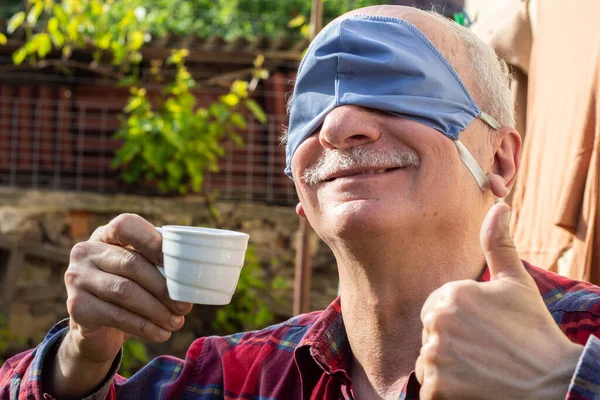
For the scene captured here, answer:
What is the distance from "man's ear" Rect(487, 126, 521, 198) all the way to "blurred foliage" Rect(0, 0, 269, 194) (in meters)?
4.64

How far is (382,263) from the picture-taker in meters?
1.78

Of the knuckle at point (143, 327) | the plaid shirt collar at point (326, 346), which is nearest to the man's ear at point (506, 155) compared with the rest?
the plaid shirt collar at point (326, 346)

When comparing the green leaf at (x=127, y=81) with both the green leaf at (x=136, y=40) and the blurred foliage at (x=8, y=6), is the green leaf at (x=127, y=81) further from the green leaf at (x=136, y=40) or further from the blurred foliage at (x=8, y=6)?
the blurred foliage at (x=8, y=6)

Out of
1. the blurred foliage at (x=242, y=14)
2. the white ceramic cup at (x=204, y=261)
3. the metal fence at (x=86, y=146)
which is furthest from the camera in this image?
the blurred foliage at (x=242, y=14)

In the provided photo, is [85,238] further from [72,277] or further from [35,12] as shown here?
[72,277]

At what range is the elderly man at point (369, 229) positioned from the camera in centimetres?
176

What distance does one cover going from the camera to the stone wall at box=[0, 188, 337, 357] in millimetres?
6285

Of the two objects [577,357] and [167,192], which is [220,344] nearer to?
[577,357]

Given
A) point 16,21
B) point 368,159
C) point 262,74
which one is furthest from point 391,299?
point 16,21

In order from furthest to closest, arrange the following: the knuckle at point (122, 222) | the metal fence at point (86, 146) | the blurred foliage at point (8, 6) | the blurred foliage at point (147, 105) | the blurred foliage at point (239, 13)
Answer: the blurred foliage at point (239, 13) < the blurred foliage at point (8, 6) < the metal fence at point (86, 146) < the blurred foliage at point (147, 105) < the knuckle at point (122, 222)

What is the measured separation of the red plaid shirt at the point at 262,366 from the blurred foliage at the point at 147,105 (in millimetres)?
4375

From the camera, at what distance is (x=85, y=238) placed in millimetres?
6461

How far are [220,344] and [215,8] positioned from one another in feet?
49.1

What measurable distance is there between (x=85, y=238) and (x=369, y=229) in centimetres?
510
